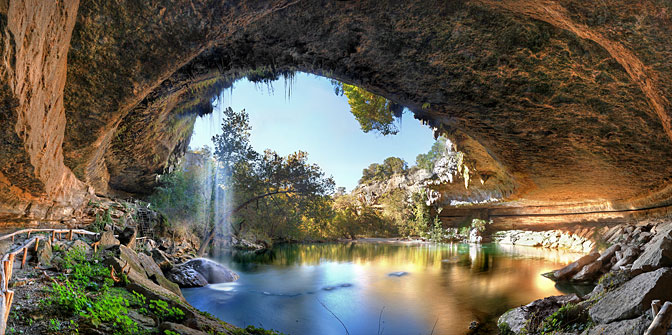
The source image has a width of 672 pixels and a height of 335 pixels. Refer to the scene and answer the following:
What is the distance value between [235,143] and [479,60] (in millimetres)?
15672

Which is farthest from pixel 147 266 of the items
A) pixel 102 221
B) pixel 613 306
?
pixel 613 306

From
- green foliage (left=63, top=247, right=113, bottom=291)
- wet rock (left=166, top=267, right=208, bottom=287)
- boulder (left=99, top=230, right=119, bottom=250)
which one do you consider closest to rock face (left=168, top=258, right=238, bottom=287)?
wet rock (left=166, top=267, right=208, bottom=287)

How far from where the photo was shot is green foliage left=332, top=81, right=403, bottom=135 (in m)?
10.9

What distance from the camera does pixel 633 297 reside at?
3.25 meters

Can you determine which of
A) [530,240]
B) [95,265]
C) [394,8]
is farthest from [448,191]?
[95,265]

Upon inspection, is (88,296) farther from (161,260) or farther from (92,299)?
(161,260)

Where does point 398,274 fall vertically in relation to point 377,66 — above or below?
below

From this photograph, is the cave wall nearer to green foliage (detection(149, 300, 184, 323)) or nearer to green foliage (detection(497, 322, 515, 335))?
green foliage (detection(149, 300, 184, 323))

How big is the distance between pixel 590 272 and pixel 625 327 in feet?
22.2

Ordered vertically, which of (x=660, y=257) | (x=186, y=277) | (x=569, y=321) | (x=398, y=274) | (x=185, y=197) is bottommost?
(x=398, y=274)

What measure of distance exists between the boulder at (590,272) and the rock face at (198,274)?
1096 cm

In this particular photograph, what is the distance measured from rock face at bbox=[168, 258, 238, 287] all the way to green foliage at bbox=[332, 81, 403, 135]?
7.58m

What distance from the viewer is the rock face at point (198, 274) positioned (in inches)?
368

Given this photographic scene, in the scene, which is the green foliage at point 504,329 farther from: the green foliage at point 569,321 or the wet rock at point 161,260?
the wet rock at point 161,260
